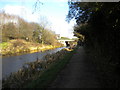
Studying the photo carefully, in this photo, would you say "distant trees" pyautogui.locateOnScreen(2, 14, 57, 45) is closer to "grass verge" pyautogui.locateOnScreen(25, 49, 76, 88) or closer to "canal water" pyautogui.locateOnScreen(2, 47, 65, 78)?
"canal water" pyautogui.locateOnScreen(2, 47, 65, 78)

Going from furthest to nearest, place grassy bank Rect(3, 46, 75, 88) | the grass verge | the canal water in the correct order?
the canal water < grassy bank Rect(3, 46, 75, 88) < the grass verge

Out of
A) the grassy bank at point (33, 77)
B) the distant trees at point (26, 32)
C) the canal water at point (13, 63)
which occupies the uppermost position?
the distant trees at point (26, 32)

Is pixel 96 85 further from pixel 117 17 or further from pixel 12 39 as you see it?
pixel 12 39

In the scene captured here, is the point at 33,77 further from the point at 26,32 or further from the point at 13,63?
the point at 26,32

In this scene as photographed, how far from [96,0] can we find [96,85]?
3.65 metres

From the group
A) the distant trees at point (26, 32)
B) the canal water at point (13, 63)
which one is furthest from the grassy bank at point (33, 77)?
the distant trees at point (26, 32)

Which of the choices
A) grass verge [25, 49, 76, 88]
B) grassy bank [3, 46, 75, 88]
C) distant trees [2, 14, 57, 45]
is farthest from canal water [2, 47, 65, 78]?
distant trees [2, 14, 57, 45]

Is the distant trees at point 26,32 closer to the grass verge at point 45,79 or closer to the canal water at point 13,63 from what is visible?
the canal water at point 13,63

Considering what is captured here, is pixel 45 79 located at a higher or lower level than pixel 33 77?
higher

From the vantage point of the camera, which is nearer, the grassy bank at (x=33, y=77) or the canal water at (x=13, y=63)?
the grassy bank at (x=33, y=77)

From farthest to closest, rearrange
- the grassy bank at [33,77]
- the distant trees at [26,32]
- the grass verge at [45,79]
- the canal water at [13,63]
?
the distant trees at [26,32], the canal water at [13,63], the grassy bank at [33,77], the grass verge at [45,79]

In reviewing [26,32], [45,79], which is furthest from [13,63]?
[26,32]

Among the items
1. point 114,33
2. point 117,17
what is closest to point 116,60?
point 114,33

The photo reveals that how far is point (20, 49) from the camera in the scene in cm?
4006
